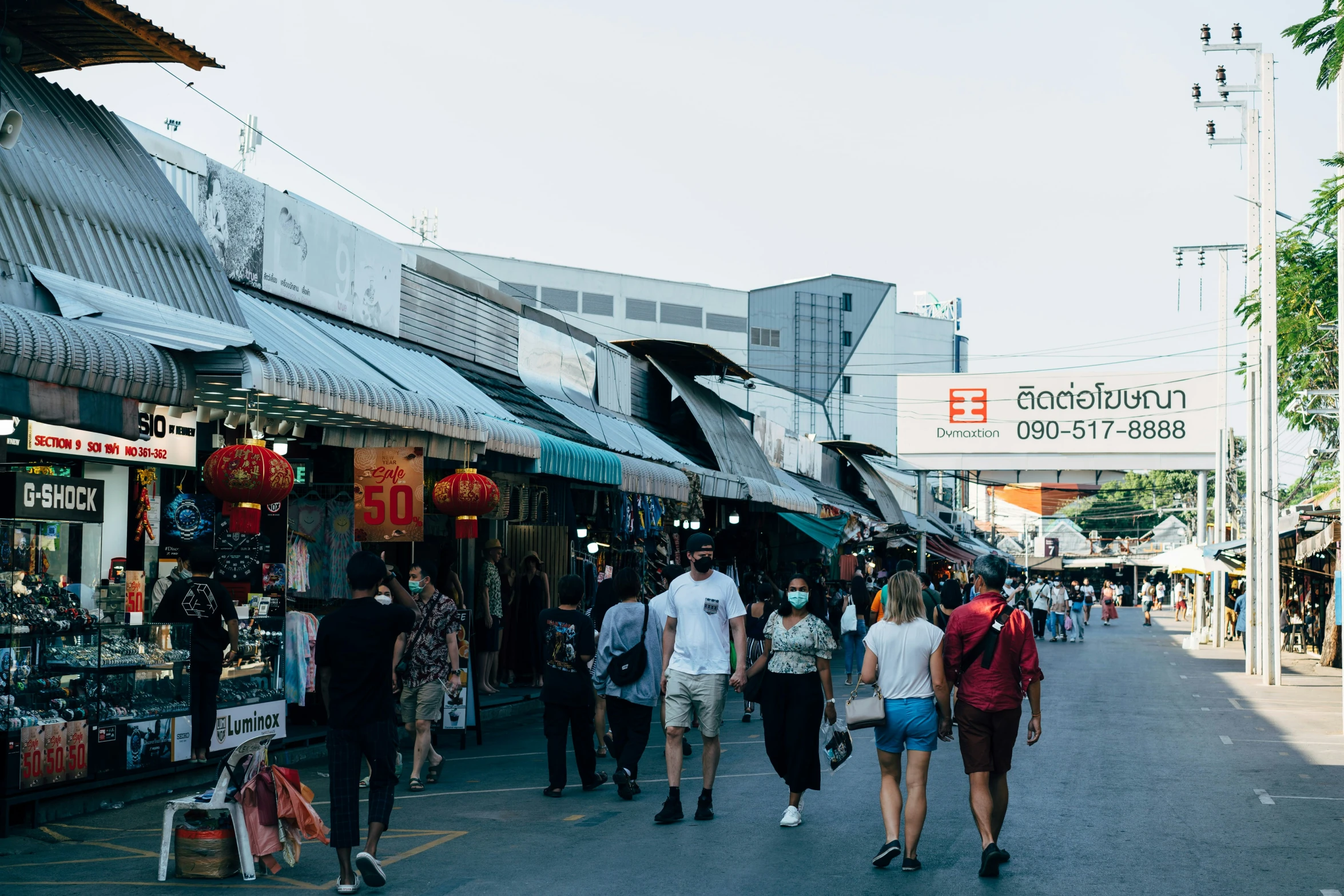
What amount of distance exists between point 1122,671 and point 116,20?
71.4 feet

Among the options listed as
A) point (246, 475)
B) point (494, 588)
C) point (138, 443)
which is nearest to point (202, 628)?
point (246, 475)

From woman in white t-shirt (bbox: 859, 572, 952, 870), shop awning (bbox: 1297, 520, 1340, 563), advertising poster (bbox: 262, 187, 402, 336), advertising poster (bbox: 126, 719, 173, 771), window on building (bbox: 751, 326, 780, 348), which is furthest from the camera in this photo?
window on building (bbox: 751, 326, 780, 348)

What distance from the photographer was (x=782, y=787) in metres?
10.8

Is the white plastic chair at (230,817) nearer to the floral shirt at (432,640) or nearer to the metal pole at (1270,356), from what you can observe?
the floral shirt at (432,640)

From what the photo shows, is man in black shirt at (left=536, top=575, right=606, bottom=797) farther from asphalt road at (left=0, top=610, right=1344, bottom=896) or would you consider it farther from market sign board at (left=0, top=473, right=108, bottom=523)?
market sign board at (left=0, top=473, right=108, bottom=523)

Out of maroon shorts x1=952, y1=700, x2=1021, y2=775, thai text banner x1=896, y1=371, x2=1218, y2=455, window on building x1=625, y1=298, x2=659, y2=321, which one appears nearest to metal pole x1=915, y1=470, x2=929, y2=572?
thai text banner x1=896, y1=371, x2=1218, y2=455

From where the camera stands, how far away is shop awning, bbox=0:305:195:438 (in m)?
7.94

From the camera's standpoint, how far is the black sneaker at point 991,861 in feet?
24.9

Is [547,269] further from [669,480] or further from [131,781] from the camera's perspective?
[131,781]

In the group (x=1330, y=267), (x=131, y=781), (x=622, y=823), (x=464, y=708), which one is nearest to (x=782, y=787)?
(x=622, y=823)

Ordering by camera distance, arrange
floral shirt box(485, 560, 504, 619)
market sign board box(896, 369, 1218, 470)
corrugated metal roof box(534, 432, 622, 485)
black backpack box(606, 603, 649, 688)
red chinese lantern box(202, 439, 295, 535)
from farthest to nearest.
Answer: market sign board box(896, 369, 1218, 470) < floral shirt box(485, 560, 504, 619) < corrugated metal roof box(534, 432, 622, 485) < black backpack box(606, 603, 649, 688) < red chinese lantern box(202, 439, 295, 535)

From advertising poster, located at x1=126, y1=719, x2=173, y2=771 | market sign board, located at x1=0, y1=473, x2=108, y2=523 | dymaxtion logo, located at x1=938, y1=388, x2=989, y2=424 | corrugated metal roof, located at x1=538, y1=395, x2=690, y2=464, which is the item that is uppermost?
dymaxtion logo, located at x1=938, y1=388, x2=989, y2=424

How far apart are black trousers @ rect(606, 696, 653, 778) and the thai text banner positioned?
32.9 meters

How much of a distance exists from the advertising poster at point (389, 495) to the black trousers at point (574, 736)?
9.50 feet
